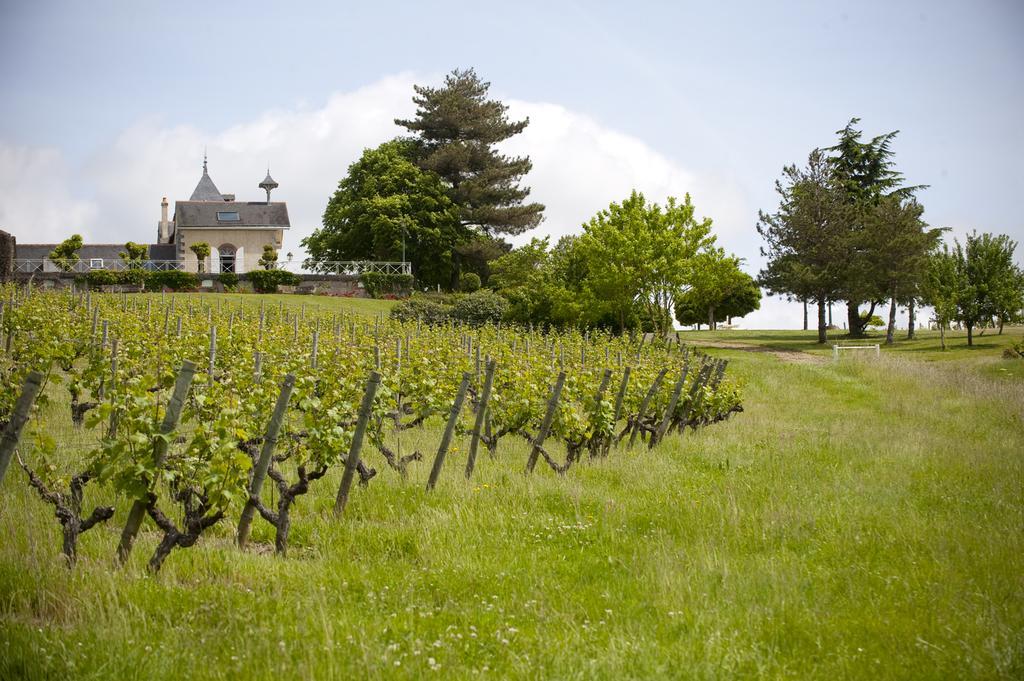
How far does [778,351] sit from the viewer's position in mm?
39312

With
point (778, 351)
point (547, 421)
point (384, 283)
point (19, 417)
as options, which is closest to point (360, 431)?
point (19, 417)

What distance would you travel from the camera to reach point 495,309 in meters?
35.1

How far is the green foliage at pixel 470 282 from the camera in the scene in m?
46.5

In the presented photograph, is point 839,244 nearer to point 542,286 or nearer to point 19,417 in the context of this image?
point 542,286

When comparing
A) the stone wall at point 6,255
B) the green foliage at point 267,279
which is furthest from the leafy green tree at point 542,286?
the stone wall at point 6,255

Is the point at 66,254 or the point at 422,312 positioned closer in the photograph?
the point at 422,312

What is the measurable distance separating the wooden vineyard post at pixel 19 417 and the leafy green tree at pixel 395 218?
40770mm

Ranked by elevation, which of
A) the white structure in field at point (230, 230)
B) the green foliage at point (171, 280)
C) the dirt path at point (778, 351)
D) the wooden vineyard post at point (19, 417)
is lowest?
the dirt path at point (778, 351)

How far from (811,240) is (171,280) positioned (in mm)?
32128

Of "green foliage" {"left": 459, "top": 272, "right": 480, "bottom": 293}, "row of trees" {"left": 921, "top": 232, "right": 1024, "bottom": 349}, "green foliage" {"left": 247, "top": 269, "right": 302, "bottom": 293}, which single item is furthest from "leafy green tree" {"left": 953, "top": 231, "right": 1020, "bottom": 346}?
"green foliage" {"left": 247, "top": 269, "right": 302, "bottom": 293}

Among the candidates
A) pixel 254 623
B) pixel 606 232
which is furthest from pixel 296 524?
pixel 606 232

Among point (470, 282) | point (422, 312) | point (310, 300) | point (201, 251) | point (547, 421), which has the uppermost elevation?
point (201, 251)

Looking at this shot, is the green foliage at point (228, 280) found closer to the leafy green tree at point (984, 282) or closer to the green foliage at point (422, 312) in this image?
the green foliage at point (422, 312)

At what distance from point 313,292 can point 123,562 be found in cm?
3738
